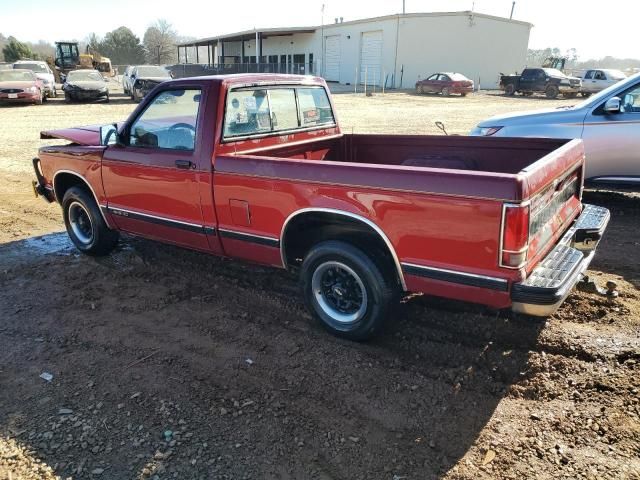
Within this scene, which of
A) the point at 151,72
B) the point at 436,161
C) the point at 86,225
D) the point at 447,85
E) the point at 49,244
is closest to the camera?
the point at 436,161

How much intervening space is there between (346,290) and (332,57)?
42.4m

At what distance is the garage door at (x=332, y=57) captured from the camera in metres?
42.5

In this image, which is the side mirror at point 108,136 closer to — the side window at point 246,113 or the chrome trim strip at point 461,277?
the side window at point 246,113

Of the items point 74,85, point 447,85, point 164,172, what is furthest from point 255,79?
point 447,85

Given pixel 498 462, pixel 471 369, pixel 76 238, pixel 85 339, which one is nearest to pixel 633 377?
pixel 471 369

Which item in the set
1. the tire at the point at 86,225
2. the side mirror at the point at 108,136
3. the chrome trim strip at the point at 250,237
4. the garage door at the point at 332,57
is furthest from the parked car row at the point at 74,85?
the garage door at the point at 332,57

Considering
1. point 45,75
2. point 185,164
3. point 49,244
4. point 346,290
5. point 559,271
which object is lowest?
point 49,244

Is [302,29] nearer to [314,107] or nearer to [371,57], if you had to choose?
[371,57]

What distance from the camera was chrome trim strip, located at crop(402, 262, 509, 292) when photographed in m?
2.95

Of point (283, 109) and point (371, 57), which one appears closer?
point (283, 109)

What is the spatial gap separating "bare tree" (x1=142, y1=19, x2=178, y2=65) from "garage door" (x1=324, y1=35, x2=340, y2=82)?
133 ft

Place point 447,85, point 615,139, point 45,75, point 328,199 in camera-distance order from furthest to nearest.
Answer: point 447,85 → point 45,75 → point 615,139 → point 328,199

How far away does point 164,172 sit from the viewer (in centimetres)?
442

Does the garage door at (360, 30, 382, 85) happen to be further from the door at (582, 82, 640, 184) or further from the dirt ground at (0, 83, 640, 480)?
the dirt ground at (0, 83, 640, 480)
